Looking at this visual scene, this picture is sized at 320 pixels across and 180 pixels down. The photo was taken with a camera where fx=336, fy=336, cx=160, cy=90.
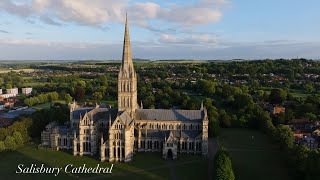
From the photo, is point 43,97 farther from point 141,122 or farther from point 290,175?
point 290,175

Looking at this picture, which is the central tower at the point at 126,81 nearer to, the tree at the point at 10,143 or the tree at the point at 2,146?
the tree at the point at 10,143

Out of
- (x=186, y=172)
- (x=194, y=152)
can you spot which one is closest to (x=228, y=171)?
(x=186, y=172)

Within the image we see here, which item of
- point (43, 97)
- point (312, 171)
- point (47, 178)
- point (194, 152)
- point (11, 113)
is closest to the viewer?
point (312, 171)

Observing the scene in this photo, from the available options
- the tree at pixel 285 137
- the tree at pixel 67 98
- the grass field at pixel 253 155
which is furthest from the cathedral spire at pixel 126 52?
the tree at pixel 67 98

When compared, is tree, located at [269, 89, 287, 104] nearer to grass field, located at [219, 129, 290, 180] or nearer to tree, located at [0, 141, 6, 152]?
grass field, located at [219, 129, 290, 180]

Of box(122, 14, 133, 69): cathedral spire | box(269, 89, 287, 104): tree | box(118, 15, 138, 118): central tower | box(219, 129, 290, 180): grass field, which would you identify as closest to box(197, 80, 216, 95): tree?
box(269, 89, 287, 104): tree

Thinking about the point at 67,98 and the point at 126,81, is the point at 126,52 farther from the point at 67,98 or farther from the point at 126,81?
the point at 67,98
